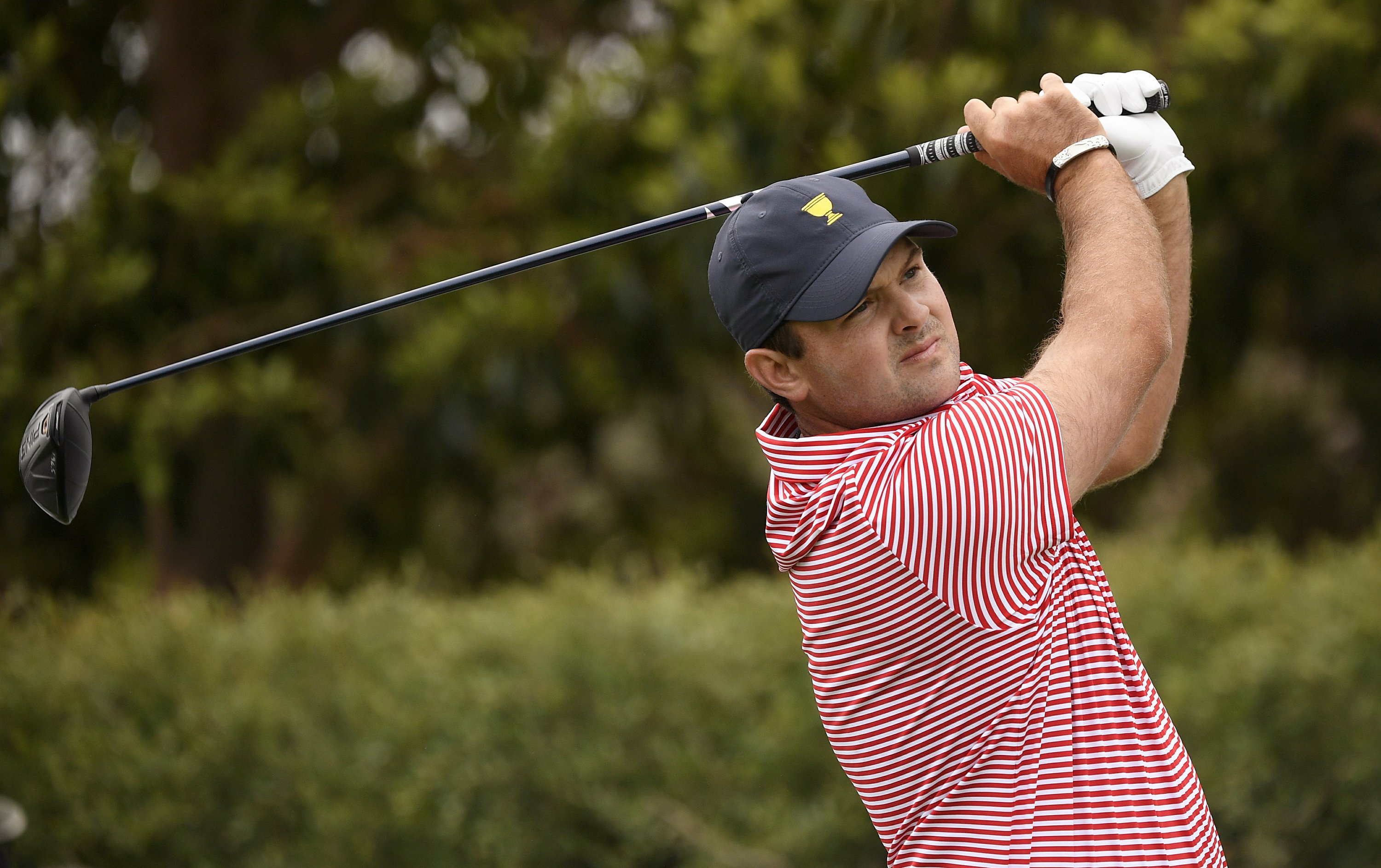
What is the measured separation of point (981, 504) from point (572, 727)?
3.02 metres

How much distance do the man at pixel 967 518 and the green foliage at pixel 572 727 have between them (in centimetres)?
246

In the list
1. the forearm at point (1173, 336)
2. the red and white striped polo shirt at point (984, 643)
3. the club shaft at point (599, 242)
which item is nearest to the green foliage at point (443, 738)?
the forearm at point (1173, 336)

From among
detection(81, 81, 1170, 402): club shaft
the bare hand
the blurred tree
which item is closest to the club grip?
detection(81, 81, 1170, 402): club shaft

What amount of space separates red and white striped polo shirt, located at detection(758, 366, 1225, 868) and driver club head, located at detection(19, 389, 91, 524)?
1321 millimetres

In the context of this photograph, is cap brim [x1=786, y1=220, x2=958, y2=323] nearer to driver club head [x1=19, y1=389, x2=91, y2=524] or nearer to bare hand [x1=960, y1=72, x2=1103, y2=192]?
bare hand [x1=960, y1=72, x2=1103, y2=192]

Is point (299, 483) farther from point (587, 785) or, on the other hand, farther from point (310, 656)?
point (587, 785)

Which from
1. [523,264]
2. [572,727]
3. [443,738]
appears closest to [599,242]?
[523,264]

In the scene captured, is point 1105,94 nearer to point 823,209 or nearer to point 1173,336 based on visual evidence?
point 1173,336

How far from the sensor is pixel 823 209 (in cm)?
181

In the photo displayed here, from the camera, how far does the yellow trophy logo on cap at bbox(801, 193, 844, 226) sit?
1.80 metres

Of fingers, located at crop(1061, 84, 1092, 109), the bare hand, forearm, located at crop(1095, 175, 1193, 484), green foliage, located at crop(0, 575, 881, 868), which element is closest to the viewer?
the bare hand

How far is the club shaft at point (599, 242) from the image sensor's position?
206 centimetres

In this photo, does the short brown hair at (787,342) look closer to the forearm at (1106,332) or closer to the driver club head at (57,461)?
the forearm at (1106,332)

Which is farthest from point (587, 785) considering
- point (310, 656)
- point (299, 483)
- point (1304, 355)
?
point (1304, 355)
